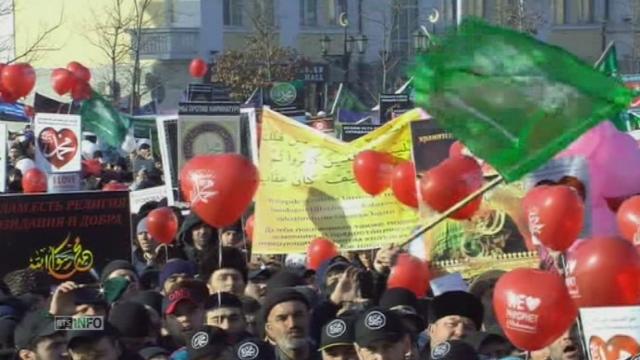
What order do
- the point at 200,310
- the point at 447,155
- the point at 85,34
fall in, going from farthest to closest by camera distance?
1. the point at 85,34
2. the point at 447,155
3. the point at 200,310

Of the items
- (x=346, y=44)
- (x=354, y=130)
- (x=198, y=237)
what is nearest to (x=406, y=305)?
(x=198, y=237)

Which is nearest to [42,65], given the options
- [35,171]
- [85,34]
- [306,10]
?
[85,34]

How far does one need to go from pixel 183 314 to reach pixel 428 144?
133 inches

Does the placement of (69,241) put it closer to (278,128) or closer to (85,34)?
(278,128)

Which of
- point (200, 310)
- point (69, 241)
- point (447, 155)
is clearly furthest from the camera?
point (447, 155)

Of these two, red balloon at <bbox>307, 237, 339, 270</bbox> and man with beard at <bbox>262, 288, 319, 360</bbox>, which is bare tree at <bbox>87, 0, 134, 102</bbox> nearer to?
red balloon at <bbox>307, 237, 339, 270</bbox>

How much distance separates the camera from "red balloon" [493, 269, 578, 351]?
7125 mm

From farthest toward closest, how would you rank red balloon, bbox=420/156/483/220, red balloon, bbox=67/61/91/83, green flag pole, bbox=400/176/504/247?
red balloon, bbox=67/61/91/83, red balloon, bbox=420/156/483/220, green flag pole, bbox=400/176/504/247

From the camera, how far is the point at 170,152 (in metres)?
14.1

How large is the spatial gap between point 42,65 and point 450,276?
5077 cm

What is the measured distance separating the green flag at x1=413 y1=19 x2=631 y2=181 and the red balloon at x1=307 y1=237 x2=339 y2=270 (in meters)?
3.84

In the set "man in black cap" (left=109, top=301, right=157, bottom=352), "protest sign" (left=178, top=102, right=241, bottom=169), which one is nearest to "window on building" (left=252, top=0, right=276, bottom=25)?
"protest sign" (left=178, top=102, right=241, bottom=169)

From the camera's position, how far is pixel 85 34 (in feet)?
A: 193

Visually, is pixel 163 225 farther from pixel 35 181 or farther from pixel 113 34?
pixel 113 34
